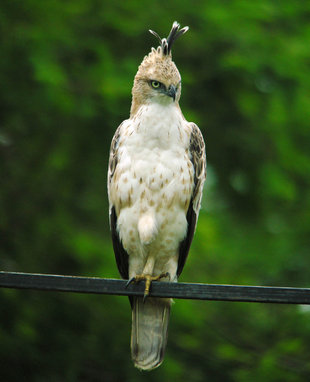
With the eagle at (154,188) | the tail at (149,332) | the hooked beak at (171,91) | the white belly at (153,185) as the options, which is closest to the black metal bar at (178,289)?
the eagle at (154,188)

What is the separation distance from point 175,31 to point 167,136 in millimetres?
756

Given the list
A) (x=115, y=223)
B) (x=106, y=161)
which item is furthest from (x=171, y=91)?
(x=106, y=161)

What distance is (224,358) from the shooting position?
5652mm

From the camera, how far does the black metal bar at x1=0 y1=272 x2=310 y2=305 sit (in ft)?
9.84

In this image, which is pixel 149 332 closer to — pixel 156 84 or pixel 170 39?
pixel 156 84

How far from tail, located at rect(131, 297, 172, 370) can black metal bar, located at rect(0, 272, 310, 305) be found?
1.35 metres

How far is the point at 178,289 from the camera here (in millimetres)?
3203

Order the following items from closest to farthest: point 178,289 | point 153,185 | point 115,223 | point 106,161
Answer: point 178,289, point 153,185, point 115,223, point 106,161

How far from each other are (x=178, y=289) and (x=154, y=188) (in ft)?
4.10

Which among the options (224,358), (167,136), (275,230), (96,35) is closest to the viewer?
(167,136)

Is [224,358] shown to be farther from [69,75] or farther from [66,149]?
[69,75]

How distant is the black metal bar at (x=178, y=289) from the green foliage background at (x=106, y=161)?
2.51m

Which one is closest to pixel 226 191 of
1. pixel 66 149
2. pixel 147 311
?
pixel 66 149

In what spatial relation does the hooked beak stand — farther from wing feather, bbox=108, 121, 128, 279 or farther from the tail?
the tail
